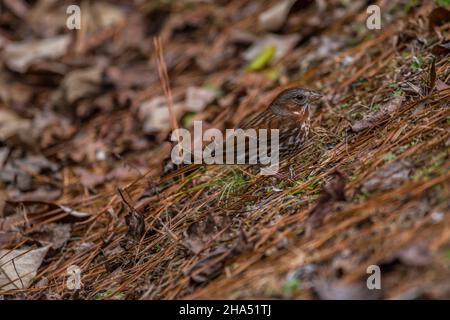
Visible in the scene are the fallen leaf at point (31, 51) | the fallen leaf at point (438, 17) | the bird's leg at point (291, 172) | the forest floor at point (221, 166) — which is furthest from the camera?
the fallen leaf at point (31, 51)

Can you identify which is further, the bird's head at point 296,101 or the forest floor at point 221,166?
the bird's head at point 296,101

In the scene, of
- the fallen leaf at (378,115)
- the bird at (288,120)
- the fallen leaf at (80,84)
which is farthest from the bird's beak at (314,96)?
the fallen leaf at (80,84)

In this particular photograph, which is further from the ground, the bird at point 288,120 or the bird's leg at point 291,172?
the bird at point 288,120

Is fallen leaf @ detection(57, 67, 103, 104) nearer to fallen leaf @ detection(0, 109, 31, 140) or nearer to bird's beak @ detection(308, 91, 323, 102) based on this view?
fallen leaf @ detection(0, 109, 31, 140)

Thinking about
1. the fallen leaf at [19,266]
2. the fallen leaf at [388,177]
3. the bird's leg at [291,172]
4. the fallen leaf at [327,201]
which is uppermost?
the bird's leg at [291,172]

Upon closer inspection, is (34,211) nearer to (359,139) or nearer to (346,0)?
(359,139)

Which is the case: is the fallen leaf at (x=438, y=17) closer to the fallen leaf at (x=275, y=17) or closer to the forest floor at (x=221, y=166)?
the forest floor at (x=221, y=166)

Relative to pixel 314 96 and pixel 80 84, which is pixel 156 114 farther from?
pixel 314 96
